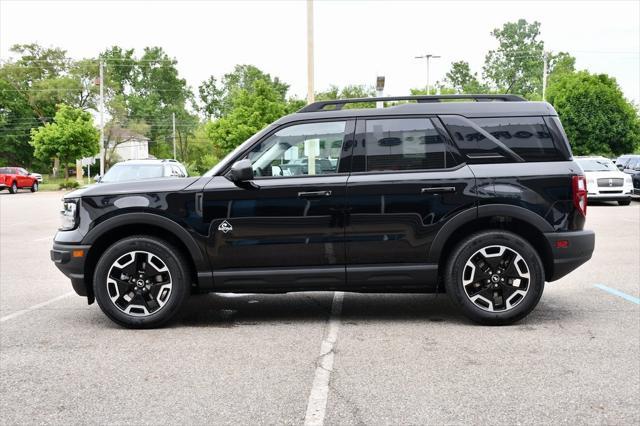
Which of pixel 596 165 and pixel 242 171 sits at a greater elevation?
pixel 596 165

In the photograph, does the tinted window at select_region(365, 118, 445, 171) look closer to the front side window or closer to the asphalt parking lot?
the front side window

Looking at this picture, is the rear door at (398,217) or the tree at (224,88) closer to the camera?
the rear door at (398,217)

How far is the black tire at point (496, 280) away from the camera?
5.64 m

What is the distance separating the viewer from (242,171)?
5.49 metres

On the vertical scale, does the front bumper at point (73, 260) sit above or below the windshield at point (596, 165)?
below

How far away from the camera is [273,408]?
12.3ft

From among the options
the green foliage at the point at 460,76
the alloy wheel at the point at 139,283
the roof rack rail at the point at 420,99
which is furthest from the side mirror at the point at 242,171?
the green foliage at the point at 460,76

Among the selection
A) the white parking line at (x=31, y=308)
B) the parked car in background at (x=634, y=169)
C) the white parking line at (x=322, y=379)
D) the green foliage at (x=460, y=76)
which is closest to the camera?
the white parking line at (x=322, y=379)

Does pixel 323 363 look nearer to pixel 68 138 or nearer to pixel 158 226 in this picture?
pixel 158 226

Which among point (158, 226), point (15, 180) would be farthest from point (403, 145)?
point (15, 180)

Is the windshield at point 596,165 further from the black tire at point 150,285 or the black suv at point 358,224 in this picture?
the black tire at point 150,285

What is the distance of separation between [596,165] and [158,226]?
20232 millimetres

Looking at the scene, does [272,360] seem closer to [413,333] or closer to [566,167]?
[413,333]

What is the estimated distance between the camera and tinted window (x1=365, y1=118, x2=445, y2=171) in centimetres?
575
